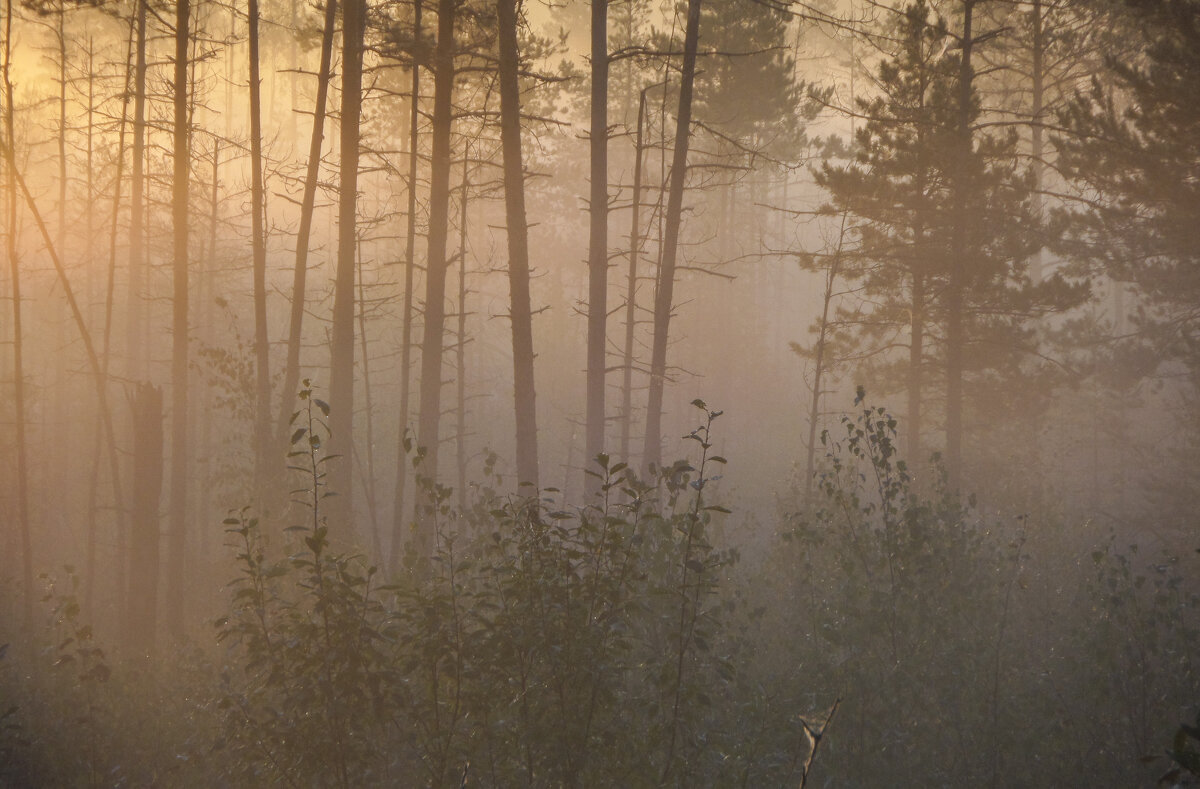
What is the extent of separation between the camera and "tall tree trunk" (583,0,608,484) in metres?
11.6

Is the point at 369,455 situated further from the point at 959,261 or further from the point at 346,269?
the point at 959,261

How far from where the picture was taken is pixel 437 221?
11.3 m

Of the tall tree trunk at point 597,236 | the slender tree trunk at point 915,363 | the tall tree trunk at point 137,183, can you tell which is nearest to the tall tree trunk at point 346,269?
the tall tree trunk at point 137,183

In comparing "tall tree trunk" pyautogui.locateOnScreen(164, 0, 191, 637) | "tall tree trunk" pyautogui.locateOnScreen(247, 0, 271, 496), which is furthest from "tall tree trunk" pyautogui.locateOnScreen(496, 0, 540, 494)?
"tall tree trunk" pyautogui.locateOnScreen(164, 0, 191, 637)

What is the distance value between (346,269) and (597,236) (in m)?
3.64

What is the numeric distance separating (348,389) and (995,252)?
12.5 m

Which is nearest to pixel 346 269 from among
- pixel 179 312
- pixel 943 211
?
pixel 179 312

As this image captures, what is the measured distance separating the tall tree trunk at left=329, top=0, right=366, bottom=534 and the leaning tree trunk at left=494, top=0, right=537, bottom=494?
7.25 ft

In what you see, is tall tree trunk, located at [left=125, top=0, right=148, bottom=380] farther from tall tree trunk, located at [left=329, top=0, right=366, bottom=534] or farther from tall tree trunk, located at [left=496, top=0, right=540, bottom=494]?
tall tree trunk, located at [left=496, top=0, right=540, bottom=494]

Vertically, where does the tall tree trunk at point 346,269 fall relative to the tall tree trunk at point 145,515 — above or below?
above

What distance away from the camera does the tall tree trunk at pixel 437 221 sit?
10.8m

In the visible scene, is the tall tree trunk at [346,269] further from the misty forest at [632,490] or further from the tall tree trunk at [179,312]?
the tall tree trunk at [179,312]

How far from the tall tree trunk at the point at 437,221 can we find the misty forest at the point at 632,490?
81 mm

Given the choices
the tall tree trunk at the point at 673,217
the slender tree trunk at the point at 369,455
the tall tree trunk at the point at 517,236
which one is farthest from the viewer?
the slender tree trunk at the point at 369,455
